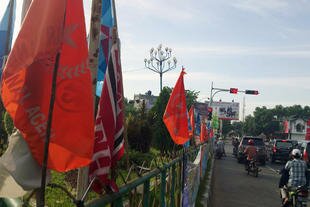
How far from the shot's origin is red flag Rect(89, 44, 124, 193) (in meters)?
2.97

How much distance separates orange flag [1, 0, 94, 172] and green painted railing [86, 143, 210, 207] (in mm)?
369

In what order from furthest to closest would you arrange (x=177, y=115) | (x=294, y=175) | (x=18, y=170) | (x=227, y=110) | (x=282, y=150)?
(x=227, y=110) < (x=282, y=150) < (x=294, y=175) < (x=177, y=115) < (x=18, y=170)

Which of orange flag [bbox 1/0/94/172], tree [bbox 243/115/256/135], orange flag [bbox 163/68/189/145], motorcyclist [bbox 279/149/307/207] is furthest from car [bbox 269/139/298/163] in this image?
tree [bbox 243/115/256/135]

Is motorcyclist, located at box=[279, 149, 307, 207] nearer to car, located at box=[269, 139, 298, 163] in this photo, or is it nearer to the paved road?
the paved road

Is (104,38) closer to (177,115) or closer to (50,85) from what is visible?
(50,85)

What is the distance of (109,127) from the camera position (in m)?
3.11

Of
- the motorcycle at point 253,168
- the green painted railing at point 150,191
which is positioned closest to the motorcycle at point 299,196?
the green painted railing at point 150,191

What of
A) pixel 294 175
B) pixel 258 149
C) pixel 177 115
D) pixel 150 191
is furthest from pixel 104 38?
pixel 258 149

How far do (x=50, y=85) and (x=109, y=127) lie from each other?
78 cm

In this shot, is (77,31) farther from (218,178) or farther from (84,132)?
(218,178)

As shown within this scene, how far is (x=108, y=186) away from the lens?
9.66ft

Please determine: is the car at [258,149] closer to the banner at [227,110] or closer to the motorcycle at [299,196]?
the motorcycle at [299,196]

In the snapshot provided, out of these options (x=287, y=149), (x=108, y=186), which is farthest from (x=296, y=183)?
(x=287, y=149)

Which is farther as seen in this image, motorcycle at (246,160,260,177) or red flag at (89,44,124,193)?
motorcycle at (246,160,260,177)
